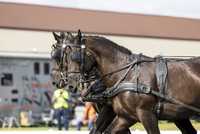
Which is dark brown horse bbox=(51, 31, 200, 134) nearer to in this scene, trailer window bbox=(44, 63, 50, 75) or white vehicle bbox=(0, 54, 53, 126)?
white vehicle bbox=(0, 54, 53, 126)

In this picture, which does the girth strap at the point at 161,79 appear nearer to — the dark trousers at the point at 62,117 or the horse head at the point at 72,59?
the horse head at the point at 72,59

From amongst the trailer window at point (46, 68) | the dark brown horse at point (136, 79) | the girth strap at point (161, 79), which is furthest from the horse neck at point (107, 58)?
the trailer window at point (46, 68)

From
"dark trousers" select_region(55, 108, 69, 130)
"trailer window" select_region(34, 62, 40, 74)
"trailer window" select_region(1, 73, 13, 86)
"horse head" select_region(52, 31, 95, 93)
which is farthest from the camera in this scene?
"trailer window" select_region(34, 62, 40, 74)

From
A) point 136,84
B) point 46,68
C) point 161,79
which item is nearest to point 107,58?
point 136,84

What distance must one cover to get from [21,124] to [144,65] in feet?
71.9

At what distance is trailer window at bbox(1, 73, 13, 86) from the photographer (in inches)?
1266

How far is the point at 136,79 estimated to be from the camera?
364 inches

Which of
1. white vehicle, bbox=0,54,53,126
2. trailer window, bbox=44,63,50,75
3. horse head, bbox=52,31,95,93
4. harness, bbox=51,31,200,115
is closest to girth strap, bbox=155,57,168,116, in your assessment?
harness, bbox=51,31,200,115

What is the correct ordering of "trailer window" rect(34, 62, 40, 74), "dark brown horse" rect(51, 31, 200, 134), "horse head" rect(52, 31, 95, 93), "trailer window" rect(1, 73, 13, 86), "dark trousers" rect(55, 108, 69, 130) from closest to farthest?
"dark brown horse" rect(51, 31, 200, 134), "horse head" rect(52, 31, 95, 93), "dark trousers" rect(55, 108, 69, 130), "trailer window" rect(1, 73, 13, 86), "trailer window" rect(34, 62, 40, 74)

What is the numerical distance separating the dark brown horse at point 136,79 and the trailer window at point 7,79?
75.2 ft

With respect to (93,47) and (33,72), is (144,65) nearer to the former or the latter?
(93,47)

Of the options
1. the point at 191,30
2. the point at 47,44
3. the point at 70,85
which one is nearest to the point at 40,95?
the point at 47,44

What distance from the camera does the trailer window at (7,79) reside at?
32.2 m

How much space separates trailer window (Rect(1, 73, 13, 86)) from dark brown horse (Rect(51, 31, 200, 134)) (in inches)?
902
